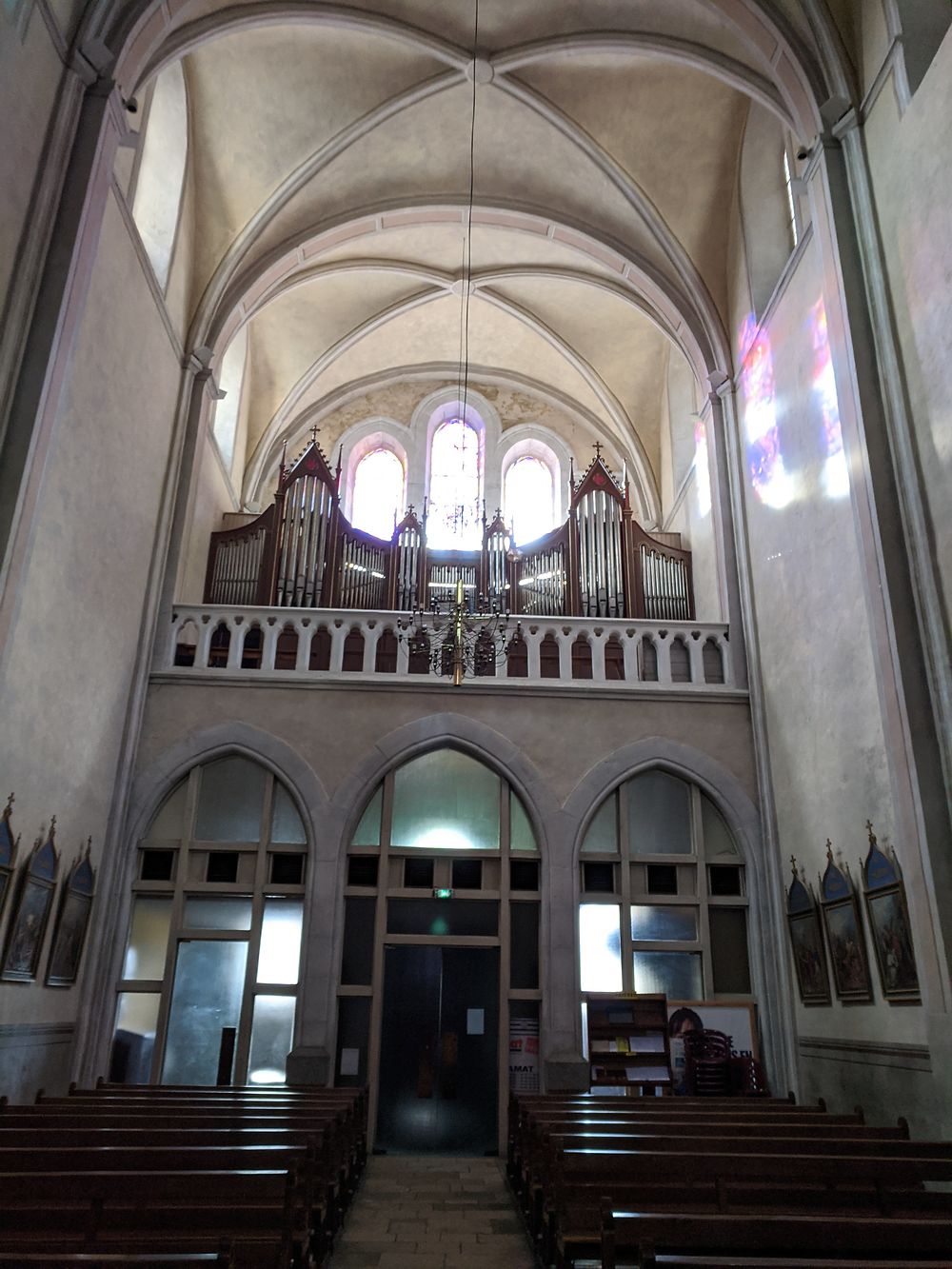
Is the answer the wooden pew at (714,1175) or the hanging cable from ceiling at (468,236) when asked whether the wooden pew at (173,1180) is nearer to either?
the wooden pew at (714,1175)

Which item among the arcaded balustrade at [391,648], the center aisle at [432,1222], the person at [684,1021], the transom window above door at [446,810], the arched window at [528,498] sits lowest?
the center aisle at [432,1222]

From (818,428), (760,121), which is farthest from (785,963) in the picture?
(760,121)

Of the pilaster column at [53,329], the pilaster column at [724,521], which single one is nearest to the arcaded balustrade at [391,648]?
the pilaster column at [724,521]

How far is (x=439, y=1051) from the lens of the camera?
446 inches

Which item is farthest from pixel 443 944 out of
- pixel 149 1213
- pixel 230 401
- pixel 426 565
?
pixel 230 401

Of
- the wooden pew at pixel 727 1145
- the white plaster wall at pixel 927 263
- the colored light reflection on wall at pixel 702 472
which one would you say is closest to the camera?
the wooden pew at pixel 727 1145

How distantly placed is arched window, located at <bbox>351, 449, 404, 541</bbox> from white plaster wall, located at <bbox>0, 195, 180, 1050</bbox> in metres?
6.08

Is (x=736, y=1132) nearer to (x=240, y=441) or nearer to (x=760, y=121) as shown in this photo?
(x=760, y=121)

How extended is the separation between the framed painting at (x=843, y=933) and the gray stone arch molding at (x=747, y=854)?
1328mm

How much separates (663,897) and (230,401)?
10.7 m

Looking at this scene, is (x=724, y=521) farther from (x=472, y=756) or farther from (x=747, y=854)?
(x=472, y=756)

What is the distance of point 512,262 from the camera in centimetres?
1631

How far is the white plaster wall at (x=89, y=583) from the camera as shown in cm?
898

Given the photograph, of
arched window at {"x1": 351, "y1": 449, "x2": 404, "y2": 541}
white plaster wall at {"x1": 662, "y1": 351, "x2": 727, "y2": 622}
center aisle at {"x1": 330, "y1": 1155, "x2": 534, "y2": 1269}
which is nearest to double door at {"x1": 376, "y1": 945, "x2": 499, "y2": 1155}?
center aisle at {"x1": 330, "y1": 1155, "x2": 534, "y2": 1269}
